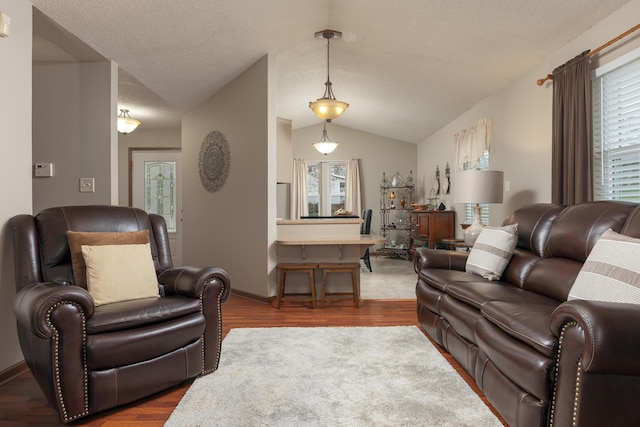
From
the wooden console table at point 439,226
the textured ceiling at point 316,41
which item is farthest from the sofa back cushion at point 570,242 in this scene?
the wooden console table at point 439,226

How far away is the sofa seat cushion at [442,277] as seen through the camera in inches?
120

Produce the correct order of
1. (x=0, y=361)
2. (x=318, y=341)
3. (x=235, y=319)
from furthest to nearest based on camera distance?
(x=235, y=319)
(x=318, y=341)
(x=0, y=361)

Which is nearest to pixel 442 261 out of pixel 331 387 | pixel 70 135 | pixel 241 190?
pixel 331 387

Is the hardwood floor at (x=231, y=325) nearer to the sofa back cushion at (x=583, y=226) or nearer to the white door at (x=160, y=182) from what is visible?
the sofa back cushion at (x=583, y=226)

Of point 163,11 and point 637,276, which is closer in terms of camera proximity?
point 637,276

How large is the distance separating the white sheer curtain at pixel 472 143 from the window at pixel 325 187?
11.0 ft

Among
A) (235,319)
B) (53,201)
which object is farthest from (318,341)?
(53,201)

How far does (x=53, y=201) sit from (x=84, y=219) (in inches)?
57.5

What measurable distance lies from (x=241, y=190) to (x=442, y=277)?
110 inches

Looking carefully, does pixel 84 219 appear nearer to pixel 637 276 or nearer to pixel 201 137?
pixel 637 276

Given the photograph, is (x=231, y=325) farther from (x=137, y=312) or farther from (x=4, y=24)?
(x=4, y=24)

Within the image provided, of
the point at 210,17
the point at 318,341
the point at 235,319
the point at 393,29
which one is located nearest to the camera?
the point at 318,341

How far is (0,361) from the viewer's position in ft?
8.39

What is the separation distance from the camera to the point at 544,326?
1783 millimetres
